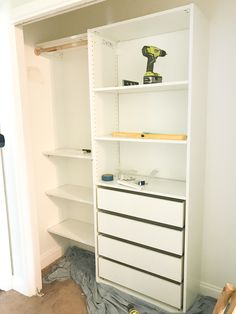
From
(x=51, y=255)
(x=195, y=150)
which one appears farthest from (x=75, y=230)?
(x=195, y=150)

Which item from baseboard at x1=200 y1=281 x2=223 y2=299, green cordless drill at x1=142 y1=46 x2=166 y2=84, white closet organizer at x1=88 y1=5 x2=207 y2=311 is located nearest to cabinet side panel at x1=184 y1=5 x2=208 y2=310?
white closet organizer at x1=88 y1=5 x2=207 y2=311

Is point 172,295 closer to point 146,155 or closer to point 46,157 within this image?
point 146,155

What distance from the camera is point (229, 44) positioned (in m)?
1.69

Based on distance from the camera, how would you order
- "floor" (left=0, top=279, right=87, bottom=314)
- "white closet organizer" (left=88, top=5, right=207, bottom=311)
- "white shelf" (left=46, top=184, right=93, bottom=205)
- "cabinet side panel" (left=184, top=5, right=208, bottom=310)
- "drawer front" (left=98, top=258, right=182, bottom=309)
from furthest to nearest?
1. "white shelf" (left=46, top=184, right=93, bottom=205)
2. "floor" (left=0, top=279, right=87, bottom=314)
3. "drawer front" (left=98, top=258, right=182, bottom=309)
4. "white closet organizer" (left=88, top=5, right=207, bottom=311)
5. "cabinet side panel" (left=184, top=5, right=208, bottom=310)

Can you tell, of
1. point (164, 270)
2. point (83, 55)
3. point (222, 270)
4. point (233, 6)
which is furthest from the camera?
point (83, 55)

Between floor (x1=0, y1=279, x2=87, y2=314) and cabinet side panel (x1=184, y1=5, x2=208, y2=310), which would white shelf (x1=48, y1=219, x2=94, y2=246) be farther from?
cabinet side panel (x1=184, y1=5, x2=208, y2=310)

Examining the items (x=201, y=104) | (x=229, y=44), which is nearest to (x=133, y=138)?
(x=201, y=104)

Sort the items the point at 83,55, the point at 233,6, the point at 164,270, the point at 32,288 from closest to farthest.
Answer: the point at 233,6 → the point at 164,270 → the point at 32,288 → the point at 83,55

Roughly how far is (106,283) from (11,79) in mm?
1719

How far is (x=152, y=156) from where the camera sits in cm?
207

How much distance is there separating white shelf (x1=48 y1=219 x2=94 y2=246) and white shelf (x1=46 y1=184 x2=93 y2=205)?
0.35m

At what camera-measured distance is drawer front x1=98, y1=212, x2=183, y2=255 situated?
171 centimetres

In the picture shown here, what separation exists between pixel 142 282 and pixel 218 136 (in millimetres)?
1185

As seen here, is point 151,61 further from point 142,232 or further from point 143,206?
point 142,232
